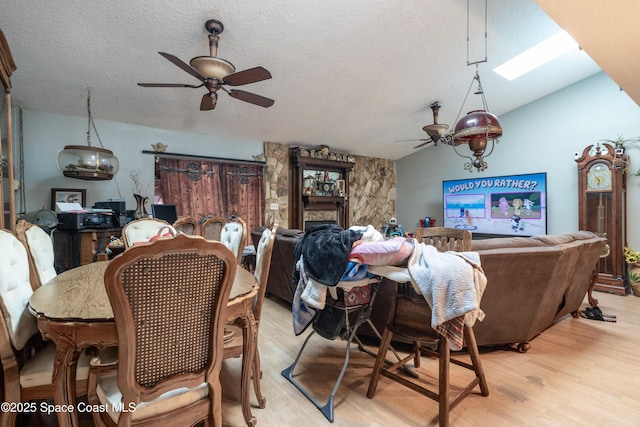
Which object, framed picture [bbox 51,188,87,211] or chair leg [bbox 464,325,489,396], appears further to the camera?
framed picture [bbox 51,188,87,211]

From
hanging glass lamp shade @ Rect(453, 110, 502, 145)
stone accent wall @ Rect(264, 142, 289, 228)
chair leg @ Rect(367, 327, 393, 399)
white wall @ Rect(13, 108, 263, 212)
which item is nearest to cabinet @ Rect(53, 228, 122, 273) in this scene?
white wall @ Rect(13, 108, 263, 212)

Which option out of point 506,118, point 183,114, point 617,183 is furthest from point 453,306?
point 506,118

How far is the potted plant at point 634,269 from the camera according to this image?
3983mm

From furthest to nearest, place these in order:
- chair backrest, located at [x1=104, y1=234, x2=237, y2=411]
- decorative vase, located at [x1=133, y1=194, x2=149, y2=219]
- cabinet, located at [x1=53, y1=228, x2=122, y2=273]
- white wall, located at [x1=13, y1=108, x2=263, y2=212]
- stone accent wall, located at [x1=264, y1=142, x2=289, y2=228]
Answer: stone accent wall, located at [x1=264, y1=142, x2=289, y2=228]
decorative vase, located at [x1=133, y1=194, x2=149, y2=219]
white wall, located at [x1=13, y1=108, x2=263, y2=212]
cabinet, located at [x1=53, y1=228, x2=122, y2=273]
chair backrest, located at [x1=104, y1=234, x2=237, y2=411]

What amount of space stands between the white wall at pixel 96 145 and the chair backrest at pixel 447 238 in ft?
12.3

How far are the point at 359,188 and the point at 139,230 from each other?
5.20m

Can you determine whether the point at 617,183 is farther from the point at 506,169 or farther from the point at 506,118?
the point at 506,118

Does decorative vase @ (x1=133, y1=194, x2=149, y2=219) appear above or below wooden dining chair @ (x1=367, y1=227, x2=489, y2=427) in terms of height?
above

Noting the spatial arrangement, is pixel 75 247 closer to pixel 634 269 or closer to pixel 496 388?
pixel 496 388

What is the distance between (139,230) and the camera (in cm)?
255

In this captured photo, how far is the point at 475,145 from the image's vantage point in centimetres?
216

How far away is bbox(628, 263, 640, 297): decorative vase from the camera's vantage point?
13.1 ft

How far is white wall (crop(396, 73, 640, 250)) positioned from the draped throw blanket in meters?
4.57

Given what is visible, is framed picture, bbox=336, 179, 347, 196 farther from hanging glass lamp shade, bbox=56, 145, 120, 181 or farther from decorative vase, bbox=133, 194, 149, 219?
hanging glass lamp shade, bbox=56, 145, 120, 181
